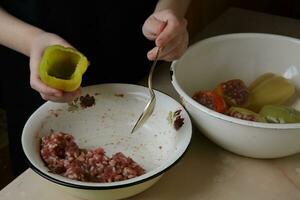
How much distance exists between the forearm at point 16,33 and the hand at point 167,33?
164mm

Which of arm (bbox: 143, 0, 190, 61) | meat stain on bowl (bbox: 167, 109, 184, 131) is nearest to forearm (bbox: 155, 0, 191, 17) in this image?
arm (bbox: 143, 0, 190, 61)

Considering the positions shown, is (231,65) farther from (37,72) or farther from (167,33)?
(37,72)

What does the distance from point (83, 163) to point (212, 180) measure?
0.58 ft

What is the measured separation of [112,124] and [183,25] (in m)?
0.18

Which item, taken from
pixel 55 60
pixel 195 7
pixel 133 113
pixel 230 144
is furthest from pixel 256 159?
pixel 195 7

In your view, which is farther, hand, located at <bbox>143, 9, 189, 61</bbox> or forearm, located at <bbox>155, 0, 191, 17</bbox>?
forearm, located at <bbox>155, 0, 191, 17</bbox>

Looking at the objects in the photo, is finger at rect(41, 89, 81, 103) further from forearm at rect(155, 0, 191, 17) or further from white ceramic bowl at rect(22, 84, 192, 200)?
forearm at rect(155, 0, 191, 17)

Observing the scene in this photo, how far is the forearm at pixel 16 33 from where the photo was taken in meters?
0.77

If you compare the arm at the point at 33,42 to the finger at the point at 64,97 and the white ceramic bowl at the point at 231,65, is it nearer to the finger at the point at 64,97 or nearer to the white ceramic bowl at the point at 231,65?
the finger at the point at 64,97

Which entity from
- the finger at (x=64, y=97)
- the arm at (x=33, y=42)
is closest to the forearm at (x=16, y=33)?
the arm at (x=33, y=42)

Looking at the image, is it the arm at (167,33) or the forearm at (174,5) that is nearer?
the arm at (167,33)

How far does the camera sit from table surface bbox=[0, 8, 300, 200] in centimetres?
70

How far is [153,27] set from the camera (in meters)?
0.76

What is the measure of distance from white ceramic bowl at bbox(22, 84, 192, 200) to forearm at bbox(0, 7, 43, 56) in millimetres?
93
